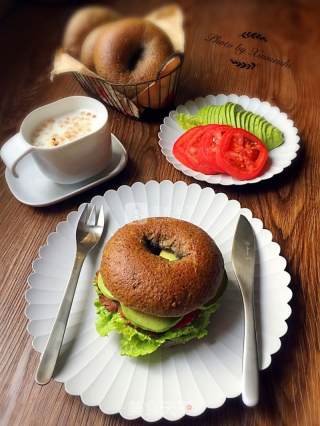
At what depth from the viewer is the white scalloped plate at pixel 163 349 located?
664 millimetres

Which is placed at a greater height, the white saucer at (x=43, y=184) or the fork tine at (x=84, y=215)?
the fork tine at (x=84, y=215)

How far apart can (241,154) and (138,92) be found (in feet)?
1.19

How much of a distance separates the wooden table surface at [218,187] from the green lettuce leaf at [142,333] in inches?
4.5

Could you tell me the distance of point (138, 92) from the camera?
1195 millimetres

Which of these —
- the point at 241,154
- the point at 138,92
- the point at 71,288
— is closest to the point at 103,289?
the point at 71,288

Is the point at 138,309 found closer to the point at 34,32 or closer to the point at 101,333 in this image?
the point at 101,333

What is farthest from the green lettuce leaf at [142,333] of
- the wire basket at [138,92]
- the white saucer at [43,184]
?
the wire basket at [138,92]

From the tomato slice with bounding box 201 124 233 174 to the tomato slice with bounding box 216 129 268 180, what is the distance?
1cm

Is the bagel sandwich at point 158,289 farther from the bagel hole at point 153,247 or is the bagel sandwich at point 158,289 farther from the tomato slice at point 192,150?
the tomato slice at point 192,150

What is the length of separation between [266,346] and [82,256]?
0.41m

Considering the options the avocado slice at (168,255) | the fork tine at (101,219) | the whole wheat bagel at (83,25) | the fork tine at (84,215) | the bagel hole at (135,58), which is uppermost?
the whole wheat bagel at (83,25)

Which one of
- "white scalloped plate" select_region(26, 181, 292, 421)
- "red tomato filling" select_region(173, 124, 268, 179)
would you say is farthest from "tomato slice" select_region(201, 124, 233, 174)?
"white scalloped plate" select_region(26, 181, 292, 421)

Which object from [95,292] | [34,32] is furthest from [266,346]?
[34,32]

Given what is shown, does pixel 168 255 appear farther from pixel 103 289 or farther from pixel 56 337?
pixel 56 337
